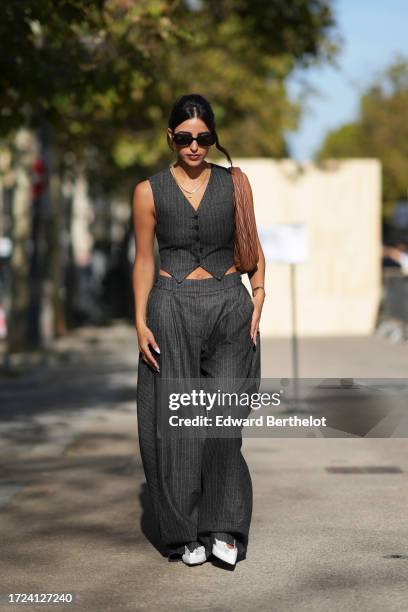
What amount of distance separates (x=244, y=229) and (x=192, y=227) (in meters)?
0.22

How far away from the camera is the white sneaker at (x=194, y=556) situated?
6145 mm

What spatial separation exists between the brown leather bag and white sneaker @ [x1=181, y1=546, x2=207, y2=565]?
124 centimetres

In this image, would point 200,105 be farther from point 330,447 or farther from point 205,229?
point 330,447

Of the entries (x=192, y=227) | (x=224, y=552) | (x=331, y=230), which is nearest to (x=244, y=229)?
(x=192, y=227)

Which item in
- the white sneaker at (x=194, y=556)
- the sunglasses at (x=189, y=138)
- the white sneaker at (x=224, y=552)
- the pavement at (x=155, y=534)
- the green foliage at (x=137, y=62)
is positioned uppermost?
the green foliage at (x=137, y=62)

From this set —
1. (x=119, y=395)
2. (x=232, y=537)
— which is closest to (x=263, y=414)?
(x=232, y=537)

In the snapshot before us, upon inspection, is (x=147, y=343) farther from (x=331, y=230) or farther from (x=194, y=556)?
(x=331, y=230)

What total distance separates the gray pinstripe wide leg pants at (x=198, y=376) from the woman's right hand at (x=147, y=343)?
0.03 metres

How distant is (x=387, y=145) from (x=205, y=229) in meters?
62.7

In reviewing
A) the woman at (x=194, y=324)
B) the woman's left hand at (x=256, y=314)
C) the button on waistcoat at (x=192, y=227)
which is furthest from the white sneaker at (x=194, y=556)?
the button on waistcoat at (x=192, y=227)

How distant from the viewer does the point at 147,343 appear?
19.9ft

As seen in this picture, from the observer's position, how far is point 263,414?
6.70m

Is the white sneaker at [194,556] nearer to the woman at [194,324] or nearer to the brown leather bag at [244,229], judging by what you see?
the woman at [194,324]

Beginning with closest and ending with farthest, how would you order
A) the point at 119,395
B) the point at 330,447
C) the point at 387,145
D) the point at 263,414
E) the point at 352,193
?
the point at 263,414, the point at 330,447, the point at 119,395, the point at 352,193, the point at 387,145
